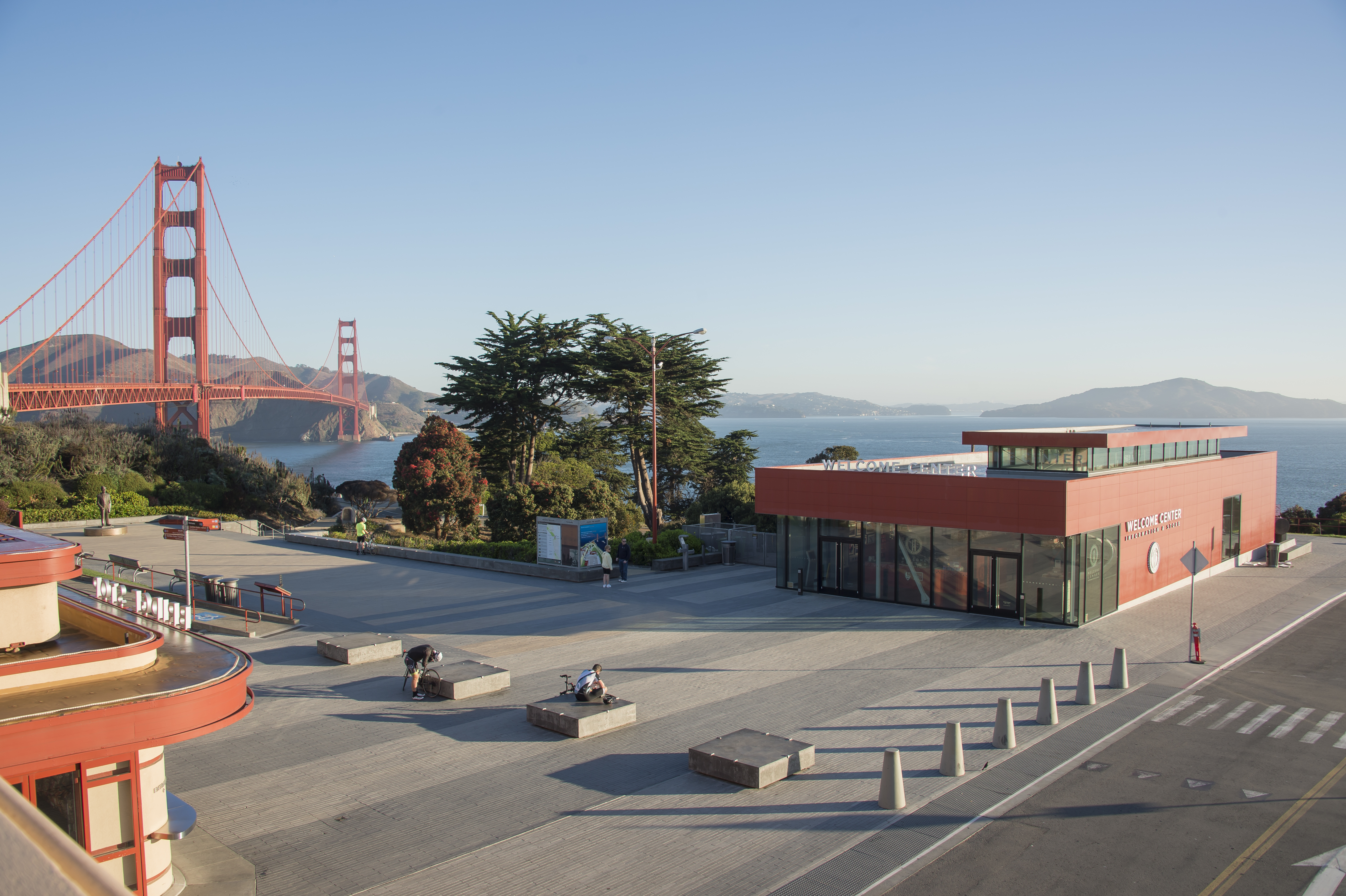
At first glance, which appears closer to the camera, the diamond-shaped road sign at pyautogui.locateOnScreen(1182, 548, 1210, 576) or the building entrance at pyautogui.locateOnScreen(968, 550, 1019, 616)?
the diamond-shaped road sign at pyautogui.locateOnScreen(1182, 548, 1210, 576)

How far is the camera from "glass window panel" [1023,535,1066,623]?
21859 millimetres

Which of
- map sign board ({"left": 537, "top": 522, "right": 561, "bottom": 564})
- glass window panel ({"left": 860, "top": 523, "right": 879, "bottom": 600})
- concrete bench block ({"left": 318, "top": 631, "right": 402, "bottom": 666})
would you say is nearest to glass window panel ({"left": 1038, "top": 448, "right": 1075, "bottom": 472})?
glass window panel ({"left": 860, "top": 523, "right": 879, "bottom": 600})

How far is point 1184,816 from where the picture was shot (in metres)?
11.4

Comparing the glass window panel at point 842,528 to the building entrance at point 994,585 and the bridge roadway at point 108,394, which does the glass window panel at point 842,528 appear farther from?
the bridge roadway at point 108,394

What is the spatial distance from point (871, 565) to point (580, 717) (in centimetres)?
1300

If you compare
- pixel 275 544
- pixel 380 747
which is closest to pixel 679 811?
pixel 380 747

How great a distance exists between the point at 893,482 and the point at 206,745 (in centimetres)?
1701

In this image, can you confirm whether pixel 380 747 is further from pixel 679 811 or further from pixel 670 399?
pixel 670 399

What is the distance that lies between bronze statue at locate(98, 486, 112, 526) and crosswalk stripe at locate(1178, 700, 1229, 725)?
138ft

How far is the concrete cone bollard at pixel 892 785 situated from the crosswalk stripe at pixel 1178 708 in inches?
244

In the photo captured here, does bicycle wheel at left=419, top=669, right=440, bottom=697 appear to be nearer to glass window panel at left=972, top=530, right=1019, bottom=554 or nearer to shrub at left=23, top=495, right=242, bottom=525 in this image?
glass window panel at left=972, top=530, right=1019, bottom=554

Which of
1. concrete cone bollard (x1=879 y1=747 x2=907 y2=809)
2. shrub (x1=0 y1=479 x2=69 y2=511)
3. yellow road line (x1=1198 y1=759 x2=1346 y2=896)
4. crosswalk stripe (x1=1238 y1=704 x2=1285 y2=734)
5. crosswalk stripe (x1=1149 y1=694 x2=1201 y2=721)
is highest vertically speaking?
shrub (x1=0 y1=479 x2=69 y2=511)

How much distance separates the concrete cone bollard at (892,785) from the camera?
11477 millimetres

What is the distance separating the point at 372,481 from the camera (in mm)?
70375
